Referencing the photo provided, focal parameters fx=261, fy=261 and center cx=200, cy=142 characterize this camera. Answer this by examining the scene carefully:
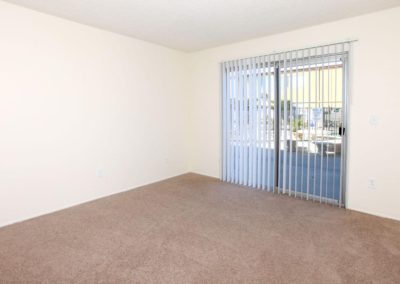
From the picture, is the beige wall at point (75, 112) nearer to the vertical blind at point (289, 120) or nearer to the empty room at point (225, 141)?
the empty room at point (225, 141)

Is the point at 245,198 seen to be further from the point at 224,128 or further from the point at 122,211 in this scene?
the point at 122,211

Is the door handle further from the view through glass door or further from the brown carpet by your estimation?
the brown carpet

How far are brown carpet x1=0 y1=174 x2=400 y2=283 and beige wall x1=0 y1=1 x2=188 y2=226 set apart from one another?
44 centimetres

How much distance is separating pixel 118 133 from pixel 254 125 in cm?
220

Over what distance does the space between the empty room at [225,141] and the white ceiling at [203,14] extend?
26 millimetres

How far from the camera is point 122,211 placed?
3439 mm

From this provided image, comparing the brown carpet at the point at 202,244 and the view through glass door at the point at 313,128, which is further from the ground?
the view through glass door at the point at 313,128

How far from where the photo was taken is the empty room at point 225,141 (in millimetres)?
2367

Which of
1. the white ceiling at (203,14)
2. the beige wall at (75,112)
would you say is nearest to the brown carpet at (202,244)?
the beige wall at (75,112)

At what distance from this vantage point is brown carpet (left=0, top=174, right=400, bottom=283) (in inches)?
82.9

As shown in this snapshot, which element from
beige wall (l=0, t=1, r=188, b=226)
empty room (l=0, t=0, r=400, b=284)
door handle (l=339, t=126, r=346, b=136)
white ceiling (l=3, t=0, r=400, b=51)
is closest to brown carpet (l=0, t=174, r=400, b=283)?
empty room (l=0, t=0, r=400, b=284)

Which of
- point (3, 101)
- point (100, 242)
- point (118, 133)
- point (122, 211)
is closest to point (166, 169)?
point (118, 133)

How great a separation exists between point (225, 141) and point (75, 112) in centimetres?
252

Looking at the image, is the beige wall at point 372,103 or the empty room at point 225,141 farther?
the beige wall at point 372,103
